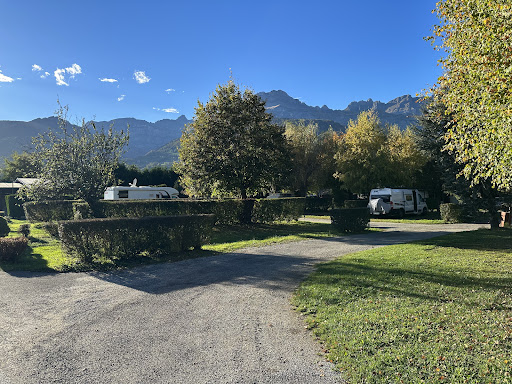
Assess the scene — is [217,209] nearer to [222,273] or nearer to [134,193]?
[222,273]

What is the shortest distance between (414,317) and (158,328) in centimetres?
389

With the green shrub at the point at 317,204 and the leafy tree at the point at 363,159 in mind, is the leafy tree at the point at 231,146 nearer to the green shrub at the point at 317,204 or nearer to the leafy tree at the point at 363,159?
the leafy tree at the point at 363,159

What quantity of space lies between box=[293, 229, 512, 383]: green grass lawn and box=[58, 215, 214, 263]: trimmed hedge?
4.91 metres

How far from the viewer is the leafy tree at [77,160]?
13461mm

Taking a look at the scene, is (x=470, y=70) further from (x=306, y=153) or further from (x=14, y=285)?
(x=306, y=153)

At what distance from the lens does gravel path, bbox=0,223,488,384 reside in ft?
11.8

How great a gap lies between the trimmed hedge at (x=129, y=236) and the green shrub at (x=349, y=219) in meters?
7.84

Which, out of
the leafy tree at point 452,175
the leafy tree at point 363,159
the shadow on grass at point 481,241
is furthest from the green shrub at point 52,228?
the leafy tree at point 363,159

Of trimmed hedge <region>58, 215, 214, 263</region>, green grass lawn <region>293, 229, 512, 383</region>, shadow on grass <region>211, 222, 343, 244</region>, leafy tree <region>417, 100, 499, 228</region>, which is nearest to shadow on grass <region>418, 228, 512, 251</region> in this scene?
green grass lawn <region>293, 229, 512, 383</region>

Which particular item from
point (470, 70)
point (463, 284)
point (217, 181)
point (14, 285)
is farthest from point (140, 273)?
point (217, 181)

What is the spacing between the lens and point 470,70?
6.27 meters

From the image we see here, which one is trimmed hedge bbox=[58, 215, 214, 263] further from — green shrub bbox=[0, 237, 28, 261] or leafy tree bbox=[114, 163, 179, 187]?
leafy tree bbox=[114, 163, 179, 187]

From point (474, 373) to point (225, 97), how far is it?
1903 cm

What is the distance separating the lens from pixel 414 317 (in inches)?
187
